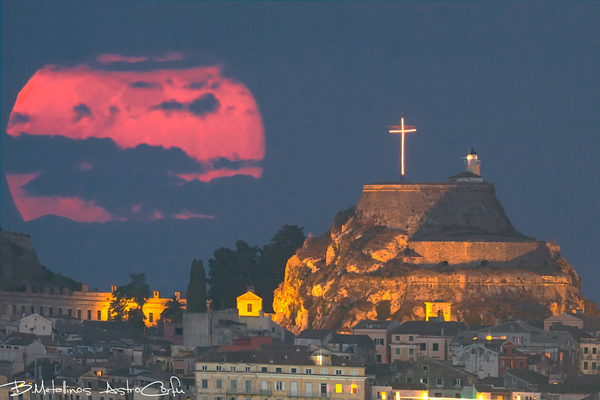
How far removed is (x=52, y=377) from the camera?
304 feet

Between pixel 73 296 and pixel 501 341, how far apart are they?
48575 mm

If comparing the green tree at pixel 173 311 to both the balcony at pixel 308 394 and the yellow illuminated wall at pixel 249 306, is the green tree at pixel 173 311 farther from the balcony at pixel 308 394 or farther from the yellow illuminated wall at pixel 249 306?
the balcony at pixel 308 394

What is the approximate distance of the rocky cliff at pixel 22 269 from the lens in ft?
477

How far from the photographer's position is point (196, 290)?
390ft

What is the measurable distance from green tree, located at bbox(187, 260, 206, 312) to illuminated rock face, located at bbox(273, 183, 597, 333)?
656 centimetres

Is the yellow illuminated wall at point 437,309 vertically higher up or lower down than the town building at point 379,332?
higher up

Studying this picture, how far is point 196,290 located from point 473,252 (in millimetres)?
18676

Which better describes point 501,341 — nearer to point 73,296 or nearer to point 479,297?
point 479,297

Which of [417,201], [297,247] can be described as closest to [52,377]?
[417,201]

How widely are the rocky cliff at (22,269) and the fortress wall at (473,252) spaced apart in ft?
121

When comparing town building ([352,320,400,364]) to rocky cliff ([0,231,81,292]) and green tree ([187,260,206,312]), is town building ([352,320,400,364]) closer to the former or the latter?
green tree ([187,260,206,312])

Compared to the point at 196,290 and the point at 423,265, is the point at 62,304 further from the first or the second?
the point at 423,265

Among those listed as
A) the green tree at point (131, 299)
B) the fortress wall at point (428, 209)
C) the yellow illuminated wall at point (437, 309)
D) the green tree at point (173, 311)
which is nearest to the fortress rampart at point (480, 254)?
the fortress wall at point (428, 209)

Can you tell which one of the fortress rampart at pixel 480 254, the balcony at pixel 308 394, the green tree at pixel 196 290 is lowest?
the balcony at pixel 308 394
